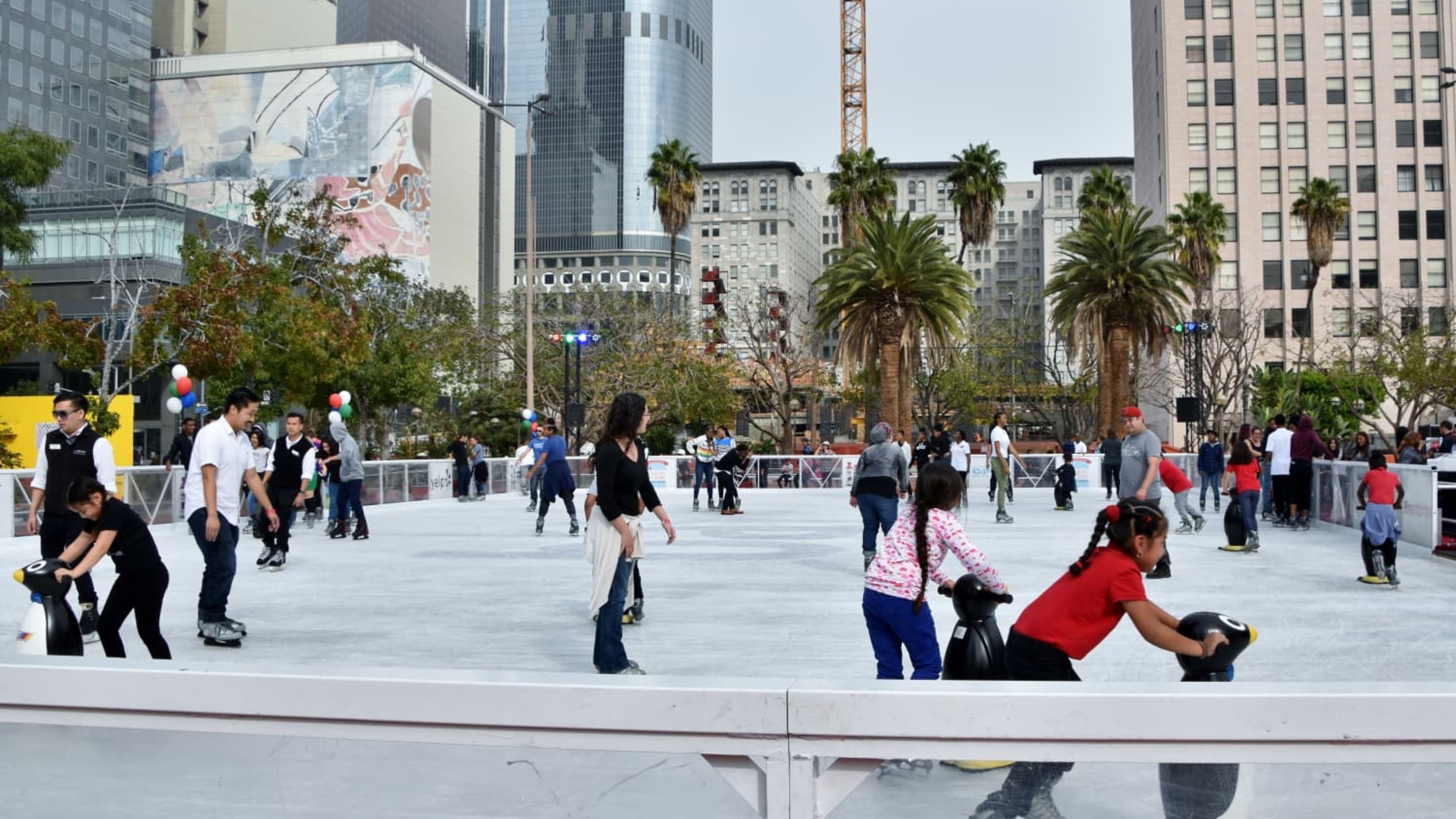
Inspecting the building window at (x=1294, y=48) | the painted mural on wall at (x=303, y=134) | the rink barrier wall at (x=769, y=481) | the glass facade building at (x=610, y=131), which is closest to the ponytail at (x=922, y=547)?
the rink barrier wall at (x=769, y=481)

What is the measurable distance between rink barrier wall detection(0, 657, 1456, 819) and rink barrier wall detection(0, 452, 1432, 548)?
13.5 metres

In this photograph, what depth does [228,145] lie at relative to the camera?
10394 centimetres

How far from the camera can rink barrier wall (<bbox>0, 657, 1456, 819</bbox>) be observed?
253 cm

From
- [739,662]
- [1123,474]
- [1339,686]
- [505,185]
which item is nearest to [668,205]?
[1123,474]

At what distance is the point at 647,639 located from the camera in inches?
327

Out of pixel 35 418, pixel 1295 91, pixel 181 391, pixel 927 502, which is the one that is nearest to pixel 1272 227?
pixel 1295 91

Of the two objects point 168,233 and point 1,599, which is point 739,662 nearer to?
point 1,599

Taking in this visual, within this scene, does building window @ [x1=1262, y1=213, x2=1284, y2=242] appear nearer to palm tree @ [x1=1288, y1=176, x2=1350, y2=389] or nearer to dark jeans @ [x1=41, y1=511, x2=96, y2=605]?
palm tree @ [x1=1288, y1=176, x2=1350, y2=389]

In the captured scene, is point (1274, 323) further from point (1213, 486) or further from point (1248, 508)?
point (1248, 508)

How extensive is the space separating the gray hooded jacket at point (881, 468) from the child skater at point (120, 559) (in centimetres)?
630

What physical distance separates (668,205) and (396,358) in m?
19.4

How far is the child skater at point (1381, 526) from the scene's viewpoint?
10984mm

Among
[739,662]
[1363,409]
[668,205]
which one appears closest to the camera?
[739,662]

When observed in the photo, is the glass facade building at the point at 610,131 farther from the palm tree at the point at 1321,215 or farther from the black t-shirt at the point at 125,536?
the black t-shirt at the point at 125,536
